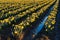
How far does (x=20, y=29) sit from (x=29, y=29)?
1119 millimetres

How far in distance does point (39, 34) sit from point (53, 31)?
1139 millimetres

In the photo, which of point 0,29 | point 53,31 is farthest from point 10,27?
Answer: point 53,31

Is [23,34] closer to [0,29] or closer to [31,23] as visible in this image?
[0,29]

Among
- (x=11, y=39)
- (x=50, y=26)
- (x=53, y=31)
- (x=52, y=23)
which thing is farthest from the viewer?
(x=52, y=23)

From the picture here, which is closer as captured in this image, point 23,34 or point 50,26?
point 23,34

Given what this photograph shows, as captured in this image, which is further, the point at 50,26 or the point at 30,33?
the point at 50,26

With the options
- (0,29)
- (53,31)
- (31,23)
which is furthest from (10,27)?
(53,31)

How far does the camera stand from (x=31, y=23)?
14.6m

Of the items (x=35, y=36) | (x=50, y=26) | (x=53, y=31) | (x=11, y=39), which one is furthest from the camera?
(x=50, y=26)

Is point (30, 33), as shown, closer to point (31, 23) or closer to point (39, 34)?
point (39, 34)

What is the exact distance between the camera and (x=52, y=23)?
14.5 metres

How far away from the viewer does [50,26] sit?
13.5 m

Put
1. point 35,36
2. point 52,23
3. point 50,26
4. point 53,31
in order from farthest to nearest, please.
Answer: point 52,23, point 50,26, point 53,31, point 35,36

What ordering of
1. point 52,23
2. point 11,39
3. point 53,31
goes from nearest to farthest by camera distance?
point 11,39 < point 53,31 < point 52,23
